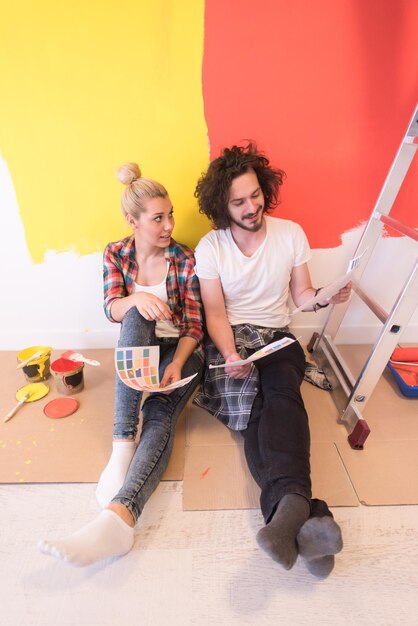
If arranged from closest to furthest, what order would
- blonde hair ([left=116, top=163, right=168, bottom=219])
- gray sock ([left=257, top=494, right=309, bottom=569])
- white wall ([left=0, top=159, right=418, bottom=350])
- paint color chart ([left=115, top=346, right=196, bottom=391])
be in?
gray sock ([left=257, top=494, right=309, bottom=569])
paint color chart ([left=115, top=346, right=196, bottom=391])
blonde hair ([left=116, top=163, right=168, bottom=219])
white wall ([left=0, top=159, right=418, bottom=350])

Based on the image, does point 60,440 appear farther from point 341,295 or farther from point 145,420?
point 341,295

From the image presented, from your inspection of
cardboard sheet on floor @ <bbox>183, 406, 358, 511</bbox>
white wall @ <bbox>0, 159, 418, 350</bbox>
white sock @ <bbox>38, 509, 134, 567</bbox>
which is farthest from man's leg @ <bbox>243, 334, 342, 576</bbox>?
white wall @ <bbox>0, 159, 418, 350</bbox>

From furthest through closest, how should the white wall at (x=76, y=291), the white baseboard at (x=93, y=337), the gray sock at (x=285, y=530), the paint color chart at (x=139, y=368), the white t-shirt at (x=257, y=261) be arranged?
the white baseboard at (x=93, y=337)
the white wall at (x=76, y=291)
the white t-shirt at (x=257, y=261)
the paint color chart at (x=139, y=368)
the gray sock at (x=285, y=530)

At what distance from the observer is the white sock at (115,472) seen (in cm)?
101

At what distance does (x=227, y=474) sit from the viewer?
1111 millimetres

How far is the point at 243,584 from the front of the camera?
2.79ft

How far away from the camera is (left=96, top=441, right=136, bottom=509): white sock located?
101 centimetres

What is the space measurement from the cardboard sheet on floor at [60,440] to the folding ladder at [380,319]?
604mm

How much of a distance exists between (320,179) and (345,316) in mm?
673

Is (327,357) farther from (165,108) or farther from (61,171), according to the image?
(61,171)

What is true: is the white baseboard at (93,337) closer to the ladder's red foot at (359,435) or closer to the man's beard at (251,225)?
the ladder's red foot at (359,435)

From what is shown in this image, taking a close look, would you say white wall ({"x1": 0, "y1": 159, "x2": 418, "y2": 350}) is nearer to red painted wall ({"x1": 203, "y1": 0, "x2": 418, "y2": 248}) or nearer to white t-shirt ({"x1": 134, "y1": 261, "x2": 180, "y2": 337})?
red painted wall ({"x1": 203, "y1": 0, "x2": 418, "y2": 248})

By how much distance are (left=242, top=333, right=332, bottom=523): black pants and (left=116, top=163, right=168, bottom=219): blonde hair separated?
2.15 ft

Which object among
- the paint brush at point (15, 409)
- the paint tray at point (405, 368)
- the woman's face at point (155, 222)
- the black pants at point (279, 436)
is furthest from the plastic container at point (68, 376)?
the paint tray at point (405, 368)
